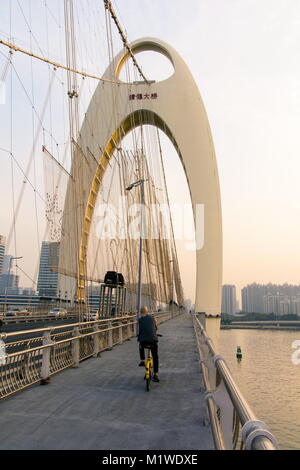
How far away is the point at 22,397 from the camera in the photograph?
4.54 metres

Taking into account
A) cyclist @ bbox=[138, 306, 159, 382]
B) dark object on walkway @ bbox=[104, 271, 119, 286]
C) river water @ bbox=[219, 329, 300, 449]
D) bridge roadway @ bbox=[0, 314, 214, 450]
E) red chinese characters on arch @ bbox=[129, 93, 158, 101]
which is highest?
red chinese characters on arch @ bbox=[129, 93, 158, 101]

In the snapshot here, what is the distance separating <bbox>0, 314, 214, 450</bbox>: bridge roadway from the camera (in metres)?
2.91

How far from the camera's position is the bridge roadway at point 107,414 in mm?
2914

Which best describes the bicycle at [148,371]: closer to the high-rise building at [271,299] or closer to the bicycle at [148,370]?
the bicycle at [148,370]

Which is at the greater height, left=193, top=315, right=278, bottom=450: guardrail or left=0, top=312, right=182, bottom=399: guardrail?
left=193, top=315, right=278, bottom=450: guardrail

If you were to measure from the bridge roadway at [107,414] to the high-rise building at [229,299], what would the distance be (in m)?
138

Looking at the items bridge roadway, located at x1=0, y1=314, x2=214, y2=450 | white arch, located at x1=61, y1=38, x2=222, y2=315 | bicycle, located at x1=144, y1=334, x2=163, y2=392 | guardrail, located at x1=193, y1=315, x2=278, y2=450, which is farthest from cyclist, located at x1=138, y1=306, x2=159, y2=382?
white arch, located at x1=61, y1=38, x2=222, y2=315

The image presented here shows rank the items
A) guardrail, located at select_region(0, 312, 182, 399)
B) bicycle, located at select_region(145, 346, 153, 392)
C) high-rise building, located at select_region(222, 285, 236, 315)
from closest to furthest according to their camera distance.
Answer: guardrail, located at select_region(0, 312, 182, 399) < bicycle, located at select_region(145, 346, 153, 392) < high-rise building, located at select_region(222, 285, 236, 315)

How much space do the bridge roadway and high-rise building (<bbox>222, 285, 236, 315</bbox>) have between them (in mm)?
137557

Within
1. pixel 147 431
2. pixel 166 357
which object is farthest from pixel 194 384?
pixel 166 357

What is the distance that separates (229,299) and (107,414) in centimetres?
14426

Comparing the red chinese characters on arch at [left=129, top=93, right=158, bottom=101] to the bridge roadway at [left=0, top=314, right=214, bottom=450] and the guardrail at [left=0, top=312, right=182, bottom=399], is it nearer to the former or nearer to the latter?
the guardrail at [left=0, top=312, right=182, bottom=399]

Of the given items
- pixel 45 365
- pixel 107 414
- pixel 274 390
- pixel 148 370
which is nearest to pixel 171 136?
pixel 274 390

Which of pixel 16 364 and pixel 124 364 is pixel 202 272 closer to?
pixel 124 364
